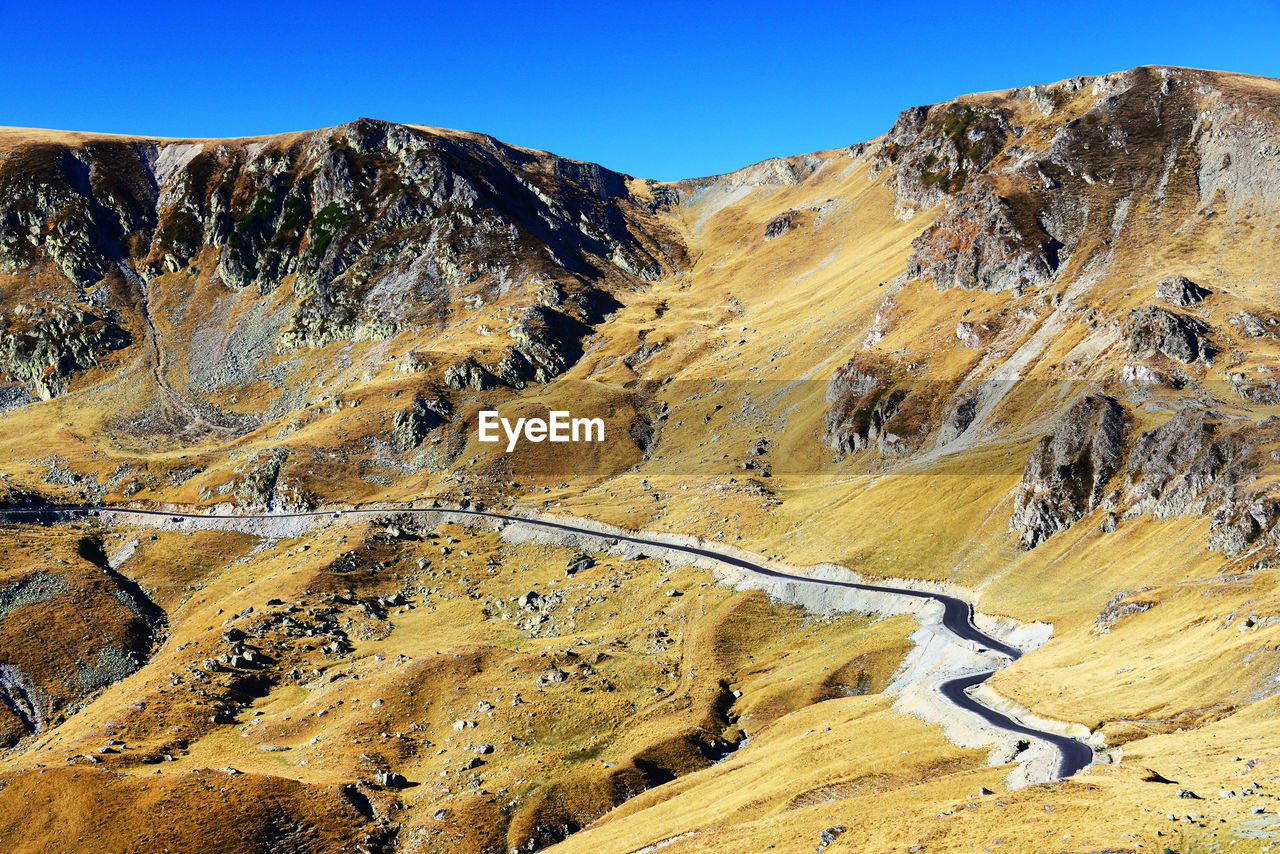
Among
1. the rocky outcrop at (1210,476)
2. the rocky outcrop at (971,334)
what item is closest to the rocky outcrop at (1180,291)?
the rocky outcrop at (971,334)

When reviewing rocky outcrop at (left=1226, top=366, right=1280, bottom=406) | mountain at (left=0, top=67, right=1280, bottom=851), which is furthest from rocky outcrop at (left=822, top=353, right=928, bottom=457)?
rocky outcrop at (left=1226, top=366, right=1280, bottom=406)

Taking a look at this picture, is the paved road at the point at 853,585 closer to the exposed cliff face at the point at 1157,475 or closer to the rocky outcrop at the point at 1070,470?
the rocky outcrop at the point at 1070,470

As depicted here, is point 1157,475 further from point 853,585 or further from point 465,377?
point 465,377

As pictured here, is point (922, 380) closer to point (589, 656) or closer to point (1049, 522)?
point (1049, 522)

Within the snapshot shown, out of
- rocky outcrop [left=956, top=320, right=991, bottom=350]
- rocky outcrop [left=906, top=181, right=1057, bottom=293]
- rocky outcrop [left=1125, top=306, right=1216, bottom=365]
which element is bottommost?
rocky outcrop [left=1125, top=306, right=1216, bottom=365]

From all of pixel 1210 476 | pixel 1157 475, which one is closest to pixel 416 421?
pixel 1157 475

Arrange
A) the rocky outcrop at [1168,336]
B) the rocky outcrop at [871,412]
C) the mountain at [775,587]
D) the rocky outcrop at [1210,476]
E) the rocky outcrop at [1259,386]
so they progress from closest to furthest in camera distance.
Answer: the mountain at [775,587] < the rocky outcrop at [1210,476] < the rocky outcrop at [1259,386] < the rocky outcrop at [1168,336] < the rocky outcrop at [871,412]

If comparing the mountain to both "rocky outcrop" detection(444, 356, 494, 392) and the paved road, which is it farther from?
the paved road
